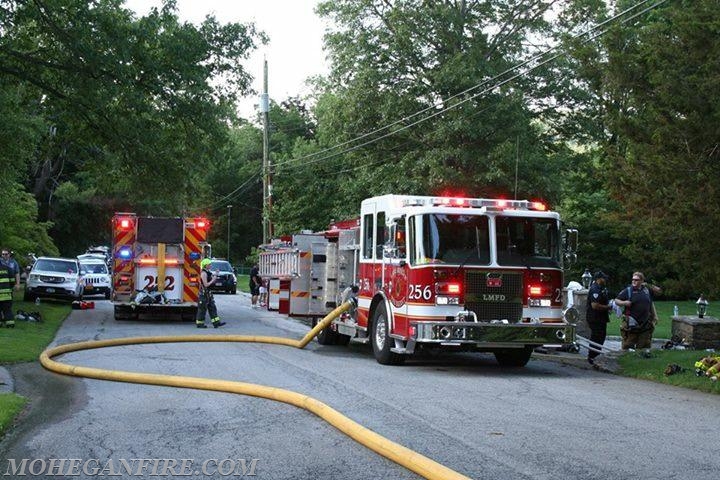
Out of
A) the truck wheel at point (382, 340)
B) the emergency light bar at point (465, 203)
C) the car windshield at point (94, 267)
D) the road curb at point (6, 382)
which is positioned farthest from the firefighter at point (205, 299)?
the car windshield at point (94, 267)

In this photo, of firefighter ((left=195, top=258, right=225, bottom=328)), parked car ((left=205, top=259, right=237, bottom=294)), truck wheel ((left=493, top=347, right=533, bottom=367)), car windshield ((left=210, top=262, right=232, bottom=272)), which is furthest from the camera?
car windshield ((left=210, top=262, right=232, bottom=272))

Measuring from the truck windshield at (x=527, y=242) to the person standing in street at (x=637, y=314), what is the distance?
221cm

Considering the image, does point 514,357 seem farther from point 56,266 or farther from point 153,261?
point 56,266

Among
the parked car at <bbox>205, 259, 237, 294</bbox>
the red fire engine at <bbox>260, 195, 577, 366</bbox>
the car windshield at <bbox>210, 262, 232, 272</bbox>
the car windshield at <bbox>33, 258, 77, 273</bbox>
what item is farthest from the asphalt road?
the car windshield at <bbox>210, 262, 232, 272</bbox>

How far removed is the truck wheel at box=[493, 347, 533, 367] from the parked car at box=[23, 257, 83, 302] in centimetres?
1803

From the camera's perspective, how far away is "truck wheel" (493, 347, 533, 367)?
14.8 meters

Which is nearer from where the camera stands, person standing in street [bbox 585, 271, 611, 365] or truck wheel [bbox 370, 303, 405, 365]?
truck wheel [bbox 370, 303, 405, 365]

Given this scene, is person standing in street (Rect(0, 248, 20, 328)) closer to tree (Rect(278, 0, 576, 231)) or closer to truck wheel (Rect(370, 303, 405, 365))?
truck wheel (Rect(370, 303, 405, 365))

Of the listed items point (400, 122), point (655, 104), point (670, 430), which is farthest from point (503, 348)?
point (400, 122)

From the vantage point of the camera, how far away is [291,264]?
18500 mm

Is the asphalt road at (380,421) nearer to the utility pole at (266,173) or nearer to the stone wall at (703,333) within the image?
the stone wall at (703,333)

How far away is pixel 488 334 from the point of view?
1342 centimetres

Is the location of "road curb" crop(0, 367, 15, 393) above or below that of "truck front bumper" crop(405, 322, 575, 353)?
below

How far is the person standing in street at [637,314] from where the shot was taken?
15.7 meters
